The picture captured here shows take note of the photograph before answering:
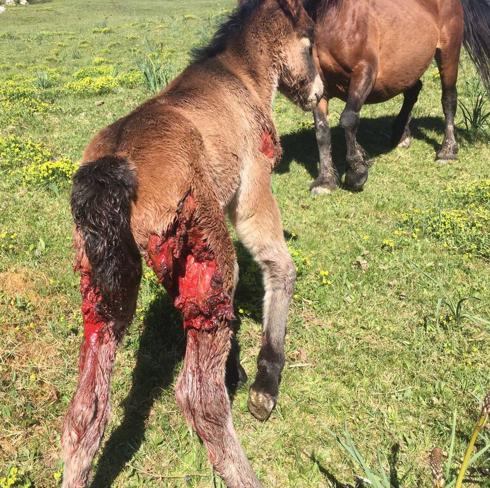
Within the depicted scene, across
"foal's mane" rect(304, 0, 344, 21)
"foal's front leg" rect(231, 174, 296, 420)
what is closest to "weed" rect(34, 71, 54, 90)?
"foal's mane" rect(304, 0, 344, 21)

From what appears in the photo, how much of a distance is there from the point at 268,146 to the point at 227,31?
3.94ft

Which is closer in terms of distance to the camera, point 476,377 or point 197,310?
point 197,310

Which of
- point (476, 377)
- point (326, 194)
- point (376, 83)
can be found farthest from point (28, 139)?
point (476, 377)

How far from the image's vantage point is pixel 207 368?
2.53 metres

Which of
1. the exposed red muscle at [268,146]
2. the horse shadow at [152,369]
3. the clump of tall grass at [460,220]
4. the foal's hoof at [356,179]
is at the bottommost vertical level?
the clump of tall grass at [460,220]

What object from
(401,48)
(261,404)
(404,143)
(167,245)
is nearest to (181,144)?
(167,245)

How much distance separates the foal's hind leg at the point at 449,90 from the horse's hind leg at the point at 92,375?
630 centimetres

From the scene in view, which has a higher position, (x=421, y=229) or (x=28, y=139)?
(x=28, y=139)

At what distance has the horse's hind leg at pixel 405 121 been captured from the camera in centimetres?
794

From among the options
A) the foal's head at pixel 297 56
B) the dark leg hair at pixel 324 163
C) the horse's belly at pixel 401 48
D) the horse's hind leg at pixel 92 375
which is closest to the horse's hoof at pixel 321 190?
the dark leg hair at pixel 324 163

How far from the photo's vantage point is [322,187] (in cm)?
670

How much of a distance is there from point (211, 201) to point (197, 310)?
21.7 inches

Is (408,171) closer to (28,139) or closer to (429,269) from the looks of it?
(429,269)

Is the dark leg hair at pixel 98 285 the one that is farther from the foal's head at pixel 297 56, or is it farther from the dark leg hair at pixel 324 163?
the dark leg hair at pixel 324 163
